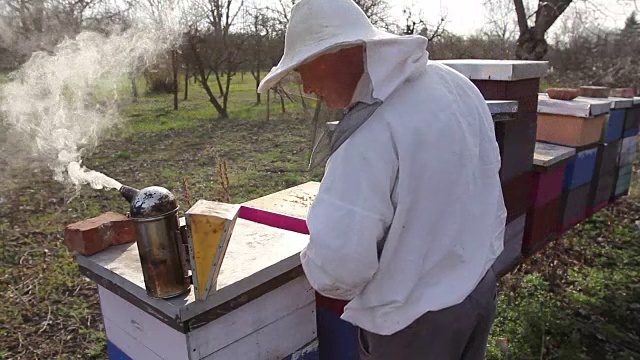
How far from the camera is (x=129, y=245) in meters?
1.59

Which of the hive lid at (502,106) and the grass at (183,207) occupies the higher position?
the hive lid at (502,106)

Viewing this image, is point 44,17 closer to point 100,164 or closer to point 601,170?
point 100,164

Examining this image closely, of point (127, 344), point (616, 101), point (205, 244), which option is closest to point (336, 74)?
point (205, 244)

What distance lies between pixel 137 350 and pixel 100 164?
214 inches

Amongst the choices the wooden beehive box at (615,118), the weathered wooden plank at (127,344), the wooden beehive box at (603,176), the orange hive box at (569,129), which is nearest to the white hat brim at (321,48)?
the weathered wooden plank at (127,344)

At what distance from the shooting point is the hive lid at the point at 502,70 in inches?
87.1

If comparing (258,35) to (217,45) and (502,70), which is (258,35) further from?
(502,70)

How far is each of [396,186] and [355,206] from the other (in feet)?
0.40

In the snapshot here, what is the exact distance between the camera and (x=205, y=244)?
122 cm

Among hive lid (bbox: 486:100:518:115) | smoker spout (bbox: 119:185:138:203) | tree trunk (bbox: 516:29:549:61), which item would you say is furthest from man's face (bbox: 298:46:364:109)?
tree trunk (bbox: 516:29:549:61)

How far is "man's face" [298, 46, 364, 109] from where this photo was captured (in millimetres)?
1191

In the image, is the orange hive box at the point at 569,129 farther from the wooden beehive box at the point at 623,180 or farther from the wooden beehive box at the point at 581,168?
the wooden beehive box at the point at 623,180

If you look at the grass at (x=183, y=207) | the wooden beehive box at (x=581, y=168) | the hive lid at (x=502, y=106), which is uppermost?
the hive lid at (x=502, y=106)

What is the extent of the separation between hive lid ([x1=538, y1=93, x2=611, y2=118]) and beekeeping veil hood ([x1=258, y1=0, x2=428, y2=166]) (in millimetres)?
2142
